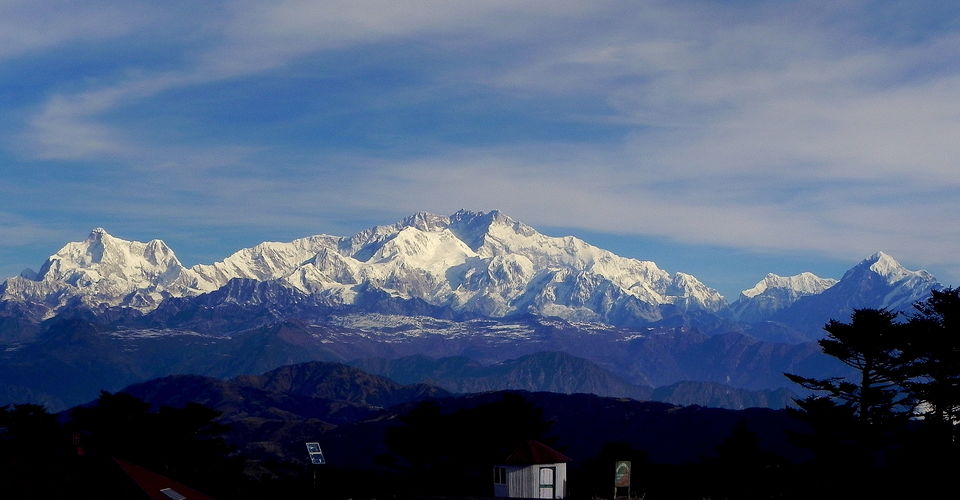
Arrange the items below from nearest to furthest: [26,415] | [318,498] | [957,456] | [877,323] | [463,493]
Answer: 1. [957,456]
2. [318,498]
3. [877,323]
4. [463,493]
5. [26,415]

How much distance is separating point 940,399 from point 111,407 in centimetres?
7368

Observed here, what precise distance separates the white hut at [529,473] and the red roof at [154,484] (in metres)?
21.9

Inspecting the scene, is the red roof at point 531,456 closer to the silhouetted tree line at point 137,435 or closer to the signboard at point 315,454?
the signboard at point 315,454

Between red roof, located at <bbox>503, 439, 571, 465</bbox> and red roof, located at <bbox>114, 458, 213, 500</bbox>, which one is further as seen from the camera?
red roof, located at <bbox>503, 439, 571, 465</bbox>

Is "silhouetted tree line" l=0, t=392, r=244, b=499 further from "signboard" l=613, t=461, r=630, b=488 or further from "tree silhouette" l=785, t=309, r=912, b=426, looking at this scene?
"tree silhouette" l=785, t=309, r=912, b=426

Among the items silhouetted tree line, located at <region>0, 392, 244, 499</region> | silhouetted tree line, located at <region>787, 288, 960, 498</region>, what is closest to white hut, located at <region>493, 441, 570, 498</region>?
silhouetted tree line, located at <region>787, 288, 960, 498</region>

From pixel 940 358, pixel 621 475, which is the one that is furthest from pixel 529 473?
pixel 940 358

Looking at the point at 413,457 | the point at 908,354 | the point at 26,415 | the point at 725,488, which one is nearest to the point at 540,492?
the point at 725,488

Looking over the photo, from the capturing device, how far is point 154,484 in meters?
51.5

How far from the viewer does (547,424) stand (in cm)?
11262

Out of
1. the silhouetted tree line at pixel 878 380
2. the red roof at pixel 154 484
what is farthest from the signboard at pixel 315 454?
the silhouetted tree line at pixel 878 380

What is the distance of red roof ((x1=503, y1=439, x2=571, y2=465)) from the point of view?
71.1 m

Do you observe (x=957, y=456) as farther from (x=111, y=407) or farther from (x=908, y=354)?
(x=111, y=407)

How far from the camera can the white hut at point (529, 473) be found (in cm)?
7119
